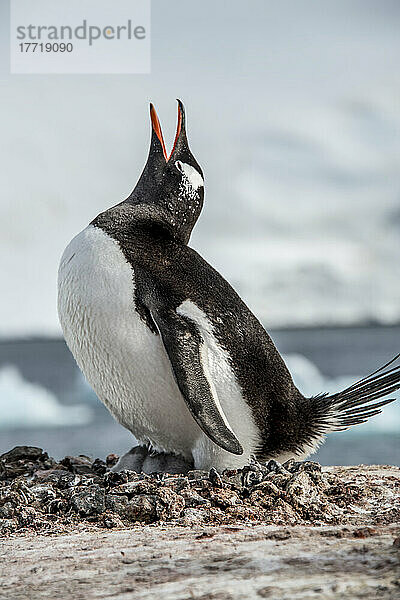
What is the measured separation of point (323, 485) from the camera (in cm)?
270

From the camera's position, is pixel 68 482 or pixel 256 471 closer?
pixel 256 471

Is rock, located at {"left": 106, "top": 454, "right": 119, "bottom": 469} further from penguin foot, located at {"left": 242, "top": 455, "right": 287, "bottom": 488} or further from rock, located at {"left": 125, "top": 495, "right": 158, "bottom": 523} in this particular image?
rock, located at {"left": 125, "top": 495, "right": 158, "bottom": 523}

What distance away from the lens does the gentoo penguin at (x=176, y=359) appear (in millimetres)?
2812

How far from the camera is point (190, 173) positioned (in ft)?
10.9

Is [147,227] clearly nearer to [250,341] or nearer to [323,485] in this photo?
[250,341]

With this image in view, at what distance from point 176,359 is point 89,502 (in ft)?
1.86

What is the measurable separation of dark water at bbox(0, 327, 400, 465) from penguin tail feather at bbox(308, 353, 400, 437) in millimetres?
1683

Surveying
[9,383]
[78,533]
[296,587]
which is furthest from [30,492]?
[9,383]

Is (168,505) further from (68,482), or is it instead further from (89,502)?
(68,482)

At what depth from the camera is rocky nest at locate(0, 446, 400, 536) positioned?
7.66 ft

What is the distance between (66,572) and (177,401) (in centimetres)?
108

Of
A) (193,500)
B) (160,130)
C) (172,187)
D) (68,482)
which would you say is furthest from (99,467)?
(160,130)

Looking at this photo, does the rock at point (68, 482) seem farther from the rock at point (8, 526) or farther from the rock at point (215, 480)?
the rock at point (215, 480)

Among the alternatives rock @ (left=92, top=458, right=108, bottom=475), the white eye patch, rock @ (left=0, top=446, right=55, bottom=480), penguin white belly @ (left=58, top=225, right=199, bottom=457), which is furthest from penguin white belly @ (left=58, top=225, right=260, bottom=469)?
rock @ (left=0, top=446, right=55, bottom=480)
